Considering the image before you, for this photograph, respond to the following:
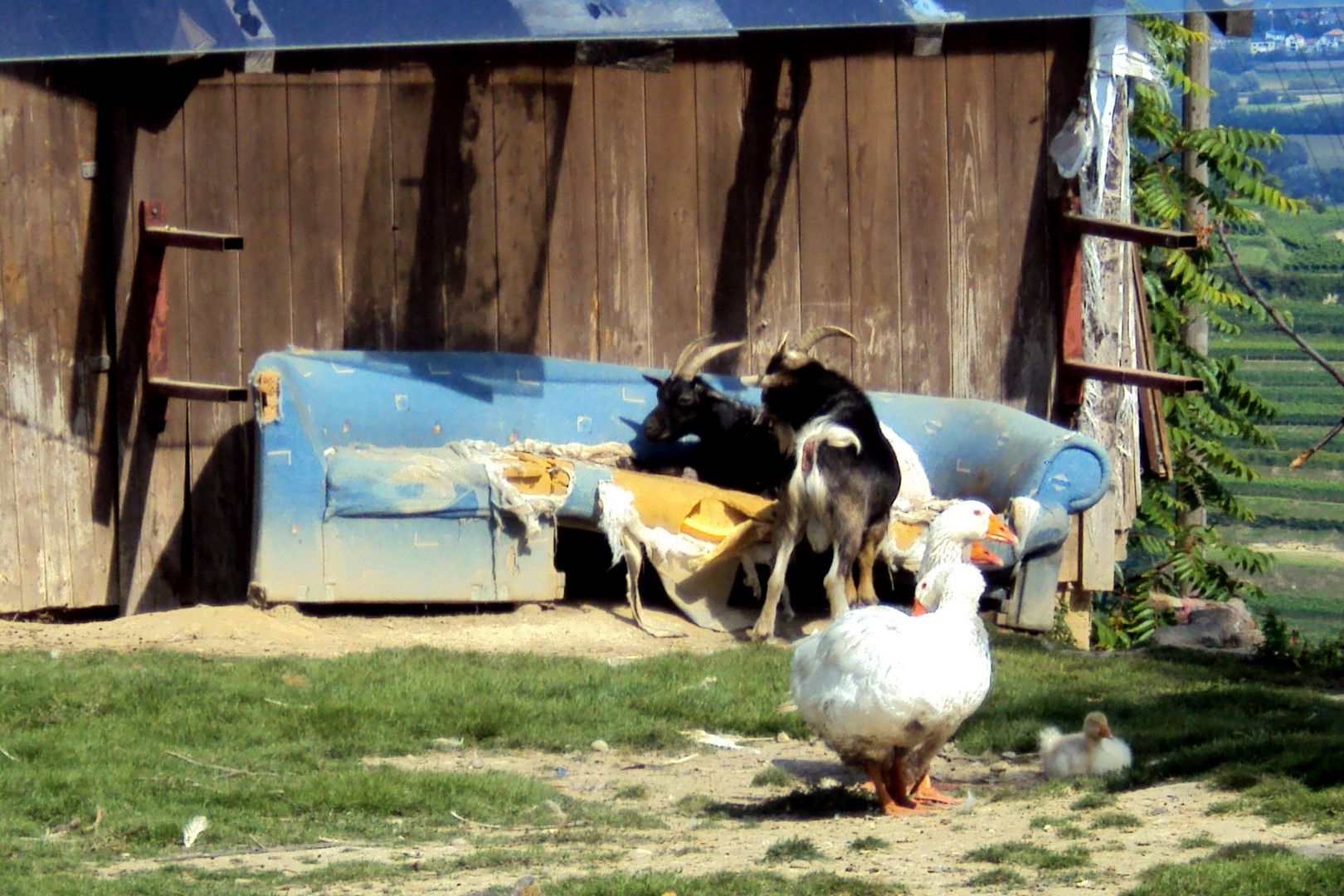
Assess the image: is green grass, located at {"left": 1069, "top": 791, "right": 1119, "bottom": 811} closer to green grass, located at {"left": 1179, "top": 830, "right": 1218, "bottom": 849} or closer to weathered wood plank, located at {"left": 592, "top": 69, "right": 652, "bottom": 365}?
green grass, located at {"left": 1179, "top": 830, "right": 1218, "bottom": 849}

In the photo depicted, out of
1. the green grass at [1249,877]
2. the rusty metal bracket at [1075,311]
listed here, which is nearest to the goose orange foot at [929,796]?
the green grass at [1249,877]

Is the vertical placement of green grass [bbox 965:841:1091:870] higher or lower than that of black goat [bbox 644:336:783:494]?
lower

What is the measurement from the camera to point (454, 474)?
28.8 ft

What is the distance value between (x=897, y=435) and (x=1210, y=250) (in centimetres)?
497

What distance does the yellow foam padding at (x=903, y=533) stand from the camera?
8.85 m

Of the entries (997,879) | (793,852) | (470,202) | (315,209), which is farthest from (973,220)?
(997,879)

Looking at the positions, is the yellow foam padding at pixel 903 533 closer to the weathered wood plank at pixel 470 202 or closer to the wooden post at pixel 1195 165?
the weathered wood plank at pixel 470 202

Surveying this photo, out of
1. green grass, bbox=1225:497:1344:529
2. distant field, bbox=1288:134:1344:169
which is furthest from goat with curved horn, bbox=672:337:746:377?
green grass, bbox=1225:497:1344:529

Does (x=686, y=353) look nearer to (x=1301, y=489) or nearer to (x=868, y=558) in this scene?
(x=868, y=558)

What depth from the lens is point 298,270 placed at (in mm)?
9891

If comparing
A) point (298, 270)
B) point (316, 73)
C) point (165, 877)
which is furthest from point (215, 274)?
point (165, 877)

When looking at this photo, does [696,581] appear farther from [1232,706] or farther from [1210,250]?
Result: [1210,250]

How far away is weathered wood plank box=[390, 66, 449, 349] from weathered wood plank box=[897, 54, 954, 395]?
8.75 ft

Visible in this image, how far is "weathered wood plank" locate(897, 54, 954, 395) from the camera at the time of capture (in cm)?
1001
